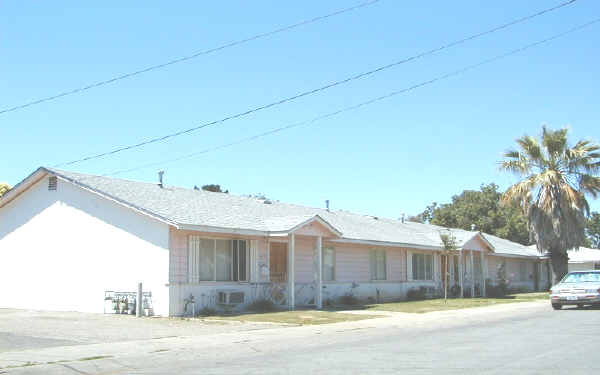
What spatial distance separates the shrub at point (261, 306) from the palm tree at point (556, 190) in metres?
16.9

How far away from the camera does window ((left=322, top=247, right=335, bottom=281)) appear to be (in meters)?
28.1

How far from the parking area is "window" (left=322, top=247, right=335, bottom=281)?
9046mm

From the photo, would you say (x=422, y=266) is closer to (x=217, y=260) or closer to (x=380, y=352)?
(x=217, y=260)

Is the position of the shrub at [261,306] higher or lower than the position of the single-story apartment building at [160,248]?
lower

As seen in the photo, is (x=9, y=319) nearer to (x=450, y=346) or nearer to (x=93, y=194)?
(x=93, y=194)

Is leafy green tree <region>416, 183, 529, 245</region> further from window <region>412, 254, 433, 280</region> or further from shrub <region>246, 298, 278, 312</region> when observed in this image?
shrub <region>246, 298, 278, 312</region>

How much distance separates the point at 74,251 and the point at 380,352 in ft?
48.2

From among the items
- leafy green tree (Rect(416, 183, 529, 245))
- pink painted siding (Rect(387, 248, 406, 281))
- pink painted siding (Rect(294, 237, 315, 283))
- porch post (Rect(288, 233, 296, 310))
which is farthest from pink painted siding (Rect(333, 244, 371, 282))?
leafy green tree (Rect(416, 183, 529, 245))

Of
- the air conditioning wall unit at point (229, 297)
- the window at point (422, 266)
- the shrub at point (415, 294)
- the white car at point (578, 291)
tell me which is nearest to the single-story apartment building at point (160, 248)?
the air conditioning wall unit at point (229, 297)

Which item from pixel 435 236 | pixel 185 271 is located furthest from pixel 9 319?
pixel 435 236

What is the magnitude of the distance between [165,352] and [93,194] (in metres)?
11.6

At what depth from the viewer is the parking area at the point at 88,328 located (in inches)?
568

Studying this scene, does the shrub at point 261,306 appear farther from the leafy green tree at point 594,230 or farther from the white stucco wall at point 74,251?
the leafy green tree at point 594,230

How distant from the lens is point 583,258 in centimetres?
5028
